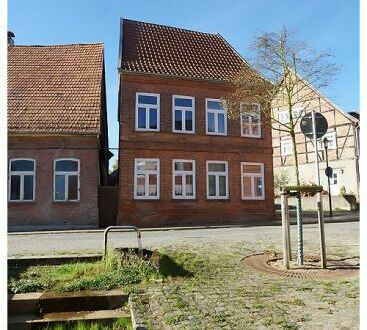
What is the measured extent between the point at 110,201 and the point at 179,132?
5.27 m

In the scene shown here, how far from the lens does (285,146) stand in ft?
124

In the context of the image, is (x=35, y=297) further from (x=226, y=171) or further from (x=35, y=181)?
(x=226, y=171)

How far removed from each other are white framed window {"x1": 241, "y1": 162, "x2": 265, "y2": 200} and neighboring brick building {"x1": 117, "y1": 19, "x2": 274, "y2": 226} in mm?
59

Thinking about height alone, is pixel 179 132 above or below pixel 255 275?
above

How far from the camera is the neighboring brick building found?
20812 mm

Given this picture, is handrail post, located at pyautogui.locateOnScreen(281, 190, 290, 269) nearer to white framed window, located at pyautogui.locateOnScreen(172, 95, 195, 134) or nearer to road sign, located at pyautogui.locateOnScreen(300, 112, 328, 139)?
road sign, located at pyautogui.locateOnScreen(300, 112, 328, 139)

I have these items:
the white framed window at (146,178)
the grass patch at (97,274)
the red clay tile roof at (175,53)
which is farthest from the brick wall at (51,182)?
the grass patch at (97,274)

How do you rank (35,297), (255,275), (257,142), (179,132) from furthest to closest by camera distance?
(257,142), (179,132), (255,275), (35,297)

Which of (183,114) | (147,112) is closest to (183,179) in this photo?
(183,114)

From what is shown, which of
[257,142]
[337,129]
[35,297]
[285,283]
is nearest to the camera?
[35,297]

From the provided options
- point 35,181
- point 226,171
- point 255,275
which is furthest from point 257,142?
point 255,275

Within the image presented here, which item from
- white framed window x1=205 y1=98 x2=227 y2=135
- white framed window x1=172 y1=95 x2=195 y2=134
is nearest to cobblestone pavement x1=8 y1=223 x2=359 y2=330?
white framed window x1=172 y1=95 x2=195 y2=134

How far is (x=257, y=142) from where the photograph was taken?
927 inches

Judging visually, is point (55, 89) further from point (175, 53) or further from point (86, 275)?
point (86, 275)
